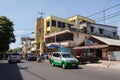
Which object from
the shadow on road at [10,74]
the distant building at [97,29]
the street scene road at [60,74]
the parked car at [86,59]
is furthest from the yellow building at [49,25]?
the street scene road at [60,74]

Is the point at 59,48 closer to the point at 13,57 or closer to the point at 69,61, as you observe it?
the point at 13,57

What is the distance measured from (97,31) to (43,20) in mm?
19304

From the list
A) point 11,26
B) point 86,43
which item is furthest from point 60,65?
point 11,26

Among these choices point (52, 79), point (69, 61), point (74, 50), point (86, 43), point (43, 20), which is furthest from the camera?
point (43, 20)

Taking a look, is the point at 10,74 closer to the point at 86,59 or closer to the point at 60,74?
the point at 60,74

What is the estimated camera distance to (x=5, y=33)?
5616 centimetres

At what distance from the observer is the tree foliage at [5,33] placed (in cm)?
5497

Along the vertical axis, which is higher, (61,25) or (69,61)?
(61,25)

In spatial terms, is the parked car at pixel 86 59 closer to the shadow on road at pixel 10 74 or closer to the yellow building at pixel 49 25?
the shadow on road at pixel 10 74

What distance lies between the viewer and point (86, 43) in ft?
157

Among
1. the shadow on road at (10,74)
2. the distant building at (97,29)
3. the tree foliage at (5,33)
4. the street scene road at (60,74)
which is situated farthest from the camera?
the distant building at (97,29)

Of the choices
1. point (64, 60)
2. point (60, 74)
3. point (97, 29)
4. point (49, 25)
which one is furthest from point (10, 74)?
point (49, 25)

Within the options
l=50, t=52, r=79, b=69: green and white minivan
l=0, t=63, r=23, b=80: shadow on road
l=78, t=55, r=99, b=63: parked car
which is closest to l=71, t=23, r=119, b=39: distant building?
l=78, t=55, r=99, b=63: parked car

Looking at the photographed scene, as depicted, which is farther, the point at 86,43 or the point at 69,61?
the point at 86,43
